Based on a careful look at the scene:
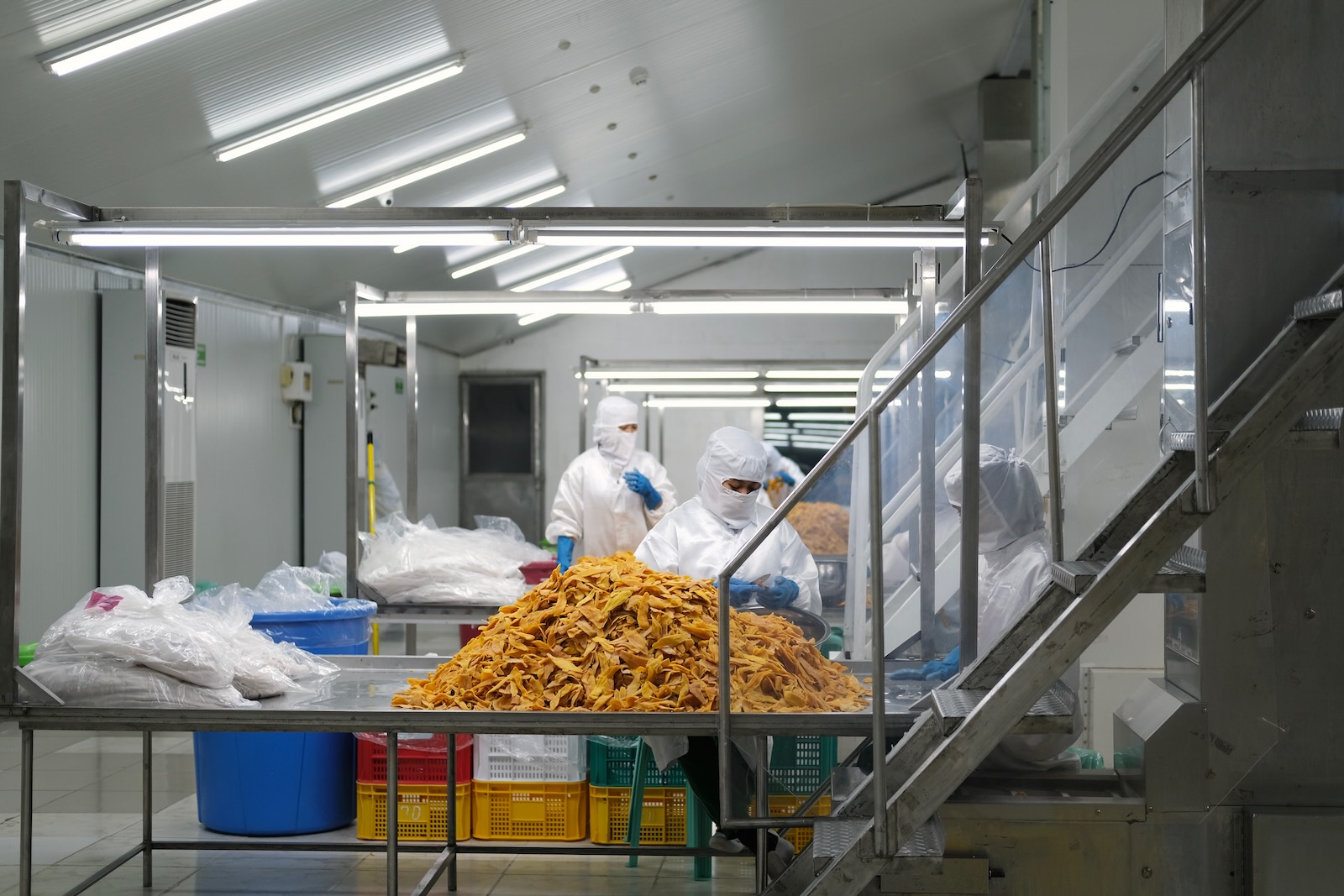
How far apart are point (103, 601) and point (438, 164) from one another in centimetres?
480

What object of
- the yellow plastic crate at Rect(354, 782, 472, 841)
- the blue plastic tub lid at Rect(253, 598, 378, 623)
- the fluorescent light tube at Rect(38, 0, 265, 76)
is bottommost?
the yellow plastic crate at Rect(354, 782, 472, 841)

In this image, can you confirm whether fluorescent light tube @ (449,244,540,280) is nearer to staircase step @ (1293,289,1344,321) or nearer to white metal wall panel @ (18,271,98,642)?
white metal wall panel @ (18,271,98,642)

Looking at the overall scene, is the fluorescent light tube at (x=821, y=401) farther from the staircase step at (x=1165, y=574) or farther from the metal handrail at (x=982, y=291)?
the metal handrail at (x=982, y=291)

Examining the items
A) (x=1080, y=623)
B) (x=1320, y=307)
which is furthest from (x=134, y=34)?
(x=1320, y=307)

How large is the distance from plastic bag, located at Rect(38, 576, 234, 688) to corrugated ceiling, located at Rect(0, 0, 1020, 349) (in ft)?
8.25

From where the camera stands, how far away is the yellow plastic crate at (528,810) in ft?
14.8

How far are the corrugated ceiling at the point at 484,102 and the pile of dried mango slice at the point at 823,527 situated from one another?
3338 millimetres

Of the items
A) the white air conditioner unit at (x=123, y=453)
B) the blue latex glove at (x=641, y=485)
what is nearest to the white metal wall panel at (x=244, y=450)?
the white air conditioner unit at (x=123, y=453)

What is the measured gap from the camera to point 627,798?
175 inches

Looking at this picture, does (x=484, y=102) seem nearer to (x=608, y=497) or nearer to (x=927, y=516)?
(x=608, y=497)

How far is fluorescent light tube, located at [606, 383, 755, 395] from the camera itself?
28.4 feet

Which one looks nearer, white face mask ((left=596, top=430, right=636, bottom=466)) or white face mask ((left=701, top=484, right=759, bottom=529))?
white face mask ((left=701, top=484, right=759, bottom=529))

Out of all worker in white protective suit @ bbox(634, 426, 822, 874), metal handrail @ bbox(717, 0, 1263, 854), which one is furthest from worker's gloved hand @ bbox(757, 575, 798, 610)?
metal handrail @ bbox(717, 0, 1263, 854)

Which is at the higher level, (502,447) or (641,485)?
(502,447)
